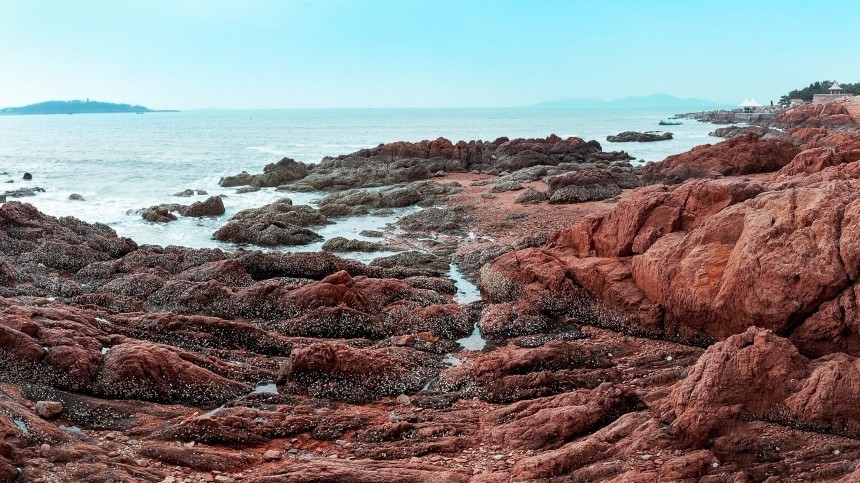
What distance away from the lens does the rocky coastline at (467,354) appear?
24.8ft

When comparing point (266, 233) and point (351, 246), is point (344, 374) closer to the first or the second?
point (351, 246)

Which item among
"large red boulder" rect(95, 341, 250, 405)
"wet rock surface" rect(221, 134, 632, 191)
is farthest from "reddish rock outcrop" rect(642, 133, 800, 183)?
"large red boulder" rect(95, 341, 250, 405)

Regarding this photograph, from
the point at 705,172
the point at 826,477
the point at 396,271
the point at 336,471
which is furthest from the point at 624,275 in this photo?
the point at 705,172

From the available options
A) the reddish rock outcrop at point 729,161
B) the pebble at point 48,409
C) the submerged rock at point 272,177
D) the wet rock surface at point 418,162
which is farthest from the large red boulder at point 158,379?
the submerged rock at point 272,177

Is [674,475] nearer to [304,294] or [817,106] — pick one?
[304,294]

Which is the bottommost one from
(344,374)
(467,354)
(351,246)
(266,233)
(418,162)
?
(467,354)

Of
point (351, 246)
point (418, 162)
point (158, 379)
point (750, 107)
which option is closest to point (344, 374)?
point (158, 379)

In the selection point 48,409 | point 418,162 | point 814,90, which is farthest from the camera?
point 814,90

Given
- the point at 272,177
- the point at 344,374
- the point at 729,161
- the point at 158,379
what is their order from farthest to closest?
1. the point at 272,177
2. the point at 729,161
3. the point at 344,374
4. the point at 158,379

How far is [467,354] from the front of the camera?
502 inches

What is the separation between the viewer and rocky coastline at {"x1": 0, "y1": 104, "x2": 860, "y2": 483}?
→ 24.8 ft

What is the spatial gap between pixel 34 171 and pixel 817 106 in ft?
305

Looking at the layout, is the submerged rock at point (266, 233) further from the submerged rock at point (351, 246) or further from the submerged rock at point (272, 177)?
the submerged rock at point (272, 177)

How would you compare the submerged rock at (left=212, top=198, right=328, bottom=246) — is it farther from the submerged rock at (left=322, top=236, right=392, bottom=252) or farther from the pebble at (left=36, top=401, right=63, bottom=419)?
the pebble at (left=36, top=401, right=63, bottom=419)
